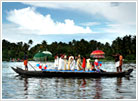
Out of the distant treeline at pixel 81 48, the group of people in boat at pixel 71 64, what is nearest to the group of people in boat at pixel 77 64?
the group of people in boat at pixel 71 64

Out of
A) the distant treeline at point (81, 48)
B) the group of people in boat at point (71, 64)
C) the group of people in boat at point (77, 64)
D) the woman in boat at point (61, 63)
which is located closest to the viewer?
the group of people in boat at point (77, 64)

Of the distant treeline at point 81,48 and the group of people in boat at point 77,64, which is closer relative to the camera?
the group of people in boat at point 77,64

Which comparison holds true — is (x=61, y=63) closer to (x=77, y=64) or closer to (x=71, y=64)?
(x=71, y=64)

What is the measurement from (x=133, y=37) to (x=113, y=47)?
6.95 metres

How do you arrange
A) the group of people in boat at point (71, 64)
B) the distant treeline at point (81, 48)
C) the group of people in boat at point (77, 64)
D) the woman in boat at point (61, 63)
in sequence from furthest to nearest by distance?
1. the distant treeline at point (81, 48)
2. the woman in boat at point (61, 63)
3. the group of people in boat at point (71, 64)
4. the group of people in boat at point (77, 64)

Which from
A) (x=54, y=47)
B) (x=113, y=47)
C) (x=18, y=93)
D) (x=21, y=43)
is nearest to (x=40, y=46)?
(x=54, y=47)

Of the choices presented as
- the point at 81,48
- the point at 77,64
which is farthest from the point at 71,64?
the point at 81,48

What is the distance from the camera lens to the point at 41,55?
992 inches

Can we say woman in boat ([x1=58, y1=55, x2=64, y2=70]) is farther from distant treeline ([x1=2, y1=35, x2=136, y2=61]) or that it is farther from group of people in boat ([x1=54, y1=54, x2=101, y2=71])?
distant treeline ([x1=2, y1=35, x2=136, y2=61])

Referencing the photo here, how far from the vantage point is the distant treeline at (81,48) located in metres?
77.8

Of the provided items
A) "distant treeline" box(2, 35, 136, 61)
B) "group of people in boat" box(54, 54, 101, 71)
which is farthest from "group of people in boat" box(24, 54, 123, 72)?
"distant treeline" box(2, 35, 136, 61)

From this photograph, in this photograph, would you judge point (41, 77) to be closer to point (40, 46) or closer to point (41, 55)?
point (41, 55)

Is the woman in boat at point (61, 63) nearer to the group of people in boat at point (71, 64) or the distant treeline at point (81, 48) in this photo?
the group of people in boat at point (71, 64)

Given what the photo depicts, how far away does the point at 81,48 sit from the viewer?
8500 centimetres
